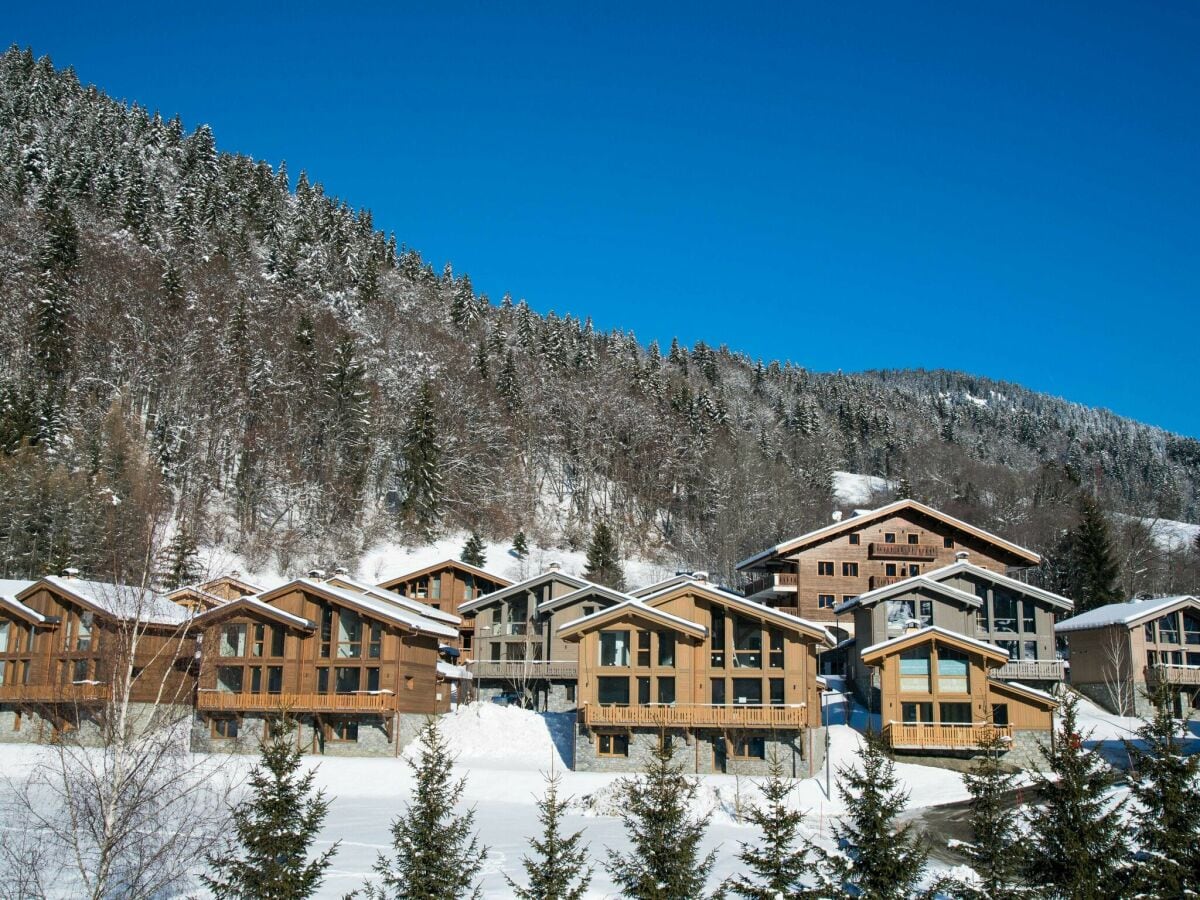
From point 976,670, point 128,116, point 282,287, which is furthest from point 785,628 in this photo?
point 128,116

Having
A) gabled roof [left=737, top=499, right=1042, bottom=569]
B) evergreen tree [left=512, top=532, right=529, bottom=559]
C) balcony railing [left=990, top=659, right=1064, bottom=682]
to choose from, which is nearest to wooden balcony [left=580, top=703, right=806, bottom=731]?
balcony railing [left=990, top=659, right=1064, bottom=682]

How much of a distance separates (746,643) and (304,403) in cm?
5242

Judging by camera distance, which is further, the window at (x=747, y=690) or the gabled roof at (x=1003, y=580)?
the gabled roof at (x=1003, y=580)

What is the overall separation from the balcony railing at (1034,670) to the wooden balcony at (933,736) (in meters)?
9.42

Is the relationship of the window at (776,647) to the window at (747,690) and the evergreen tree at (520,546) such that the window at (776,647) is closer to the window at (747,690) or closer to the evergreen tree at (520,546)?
the window at (747,690)

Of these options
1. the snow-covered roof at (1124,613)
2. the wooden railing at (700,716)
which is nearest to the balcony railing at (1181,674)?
the snow-covered roof at (1124,613)

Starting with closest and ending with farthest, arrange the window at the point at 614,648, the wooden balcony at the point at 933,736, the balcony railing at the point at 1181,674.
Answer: the wooden balcony at the point at 933,736 → the window at the point at 614,648 → the balcony railing at the point at 1181,674

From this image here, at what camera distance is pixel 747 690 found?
38.8 metres

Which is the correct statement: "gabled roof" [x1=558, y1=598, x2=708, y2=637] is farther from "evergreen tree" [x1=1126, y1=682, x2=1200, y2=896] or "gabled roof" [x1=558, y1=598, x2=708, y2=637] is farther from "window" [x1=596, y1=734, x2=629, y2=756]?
"evergreen tree" [x1=1126, y1=682, x2=1200, y2=896]

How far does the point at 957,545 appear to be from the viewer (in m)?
59.3

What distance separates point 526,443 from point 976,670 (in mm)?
59456

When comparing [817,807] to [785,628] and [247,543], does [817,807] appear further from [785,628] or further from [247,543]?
[247,543]

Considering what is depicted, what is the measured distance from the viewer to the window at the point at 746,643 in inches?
1537

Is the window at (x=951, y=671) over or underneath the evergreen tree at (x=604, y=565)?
underneath
